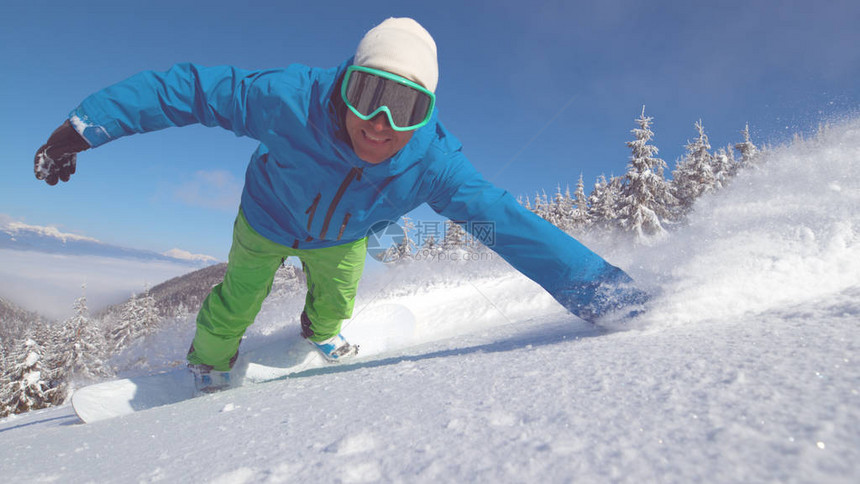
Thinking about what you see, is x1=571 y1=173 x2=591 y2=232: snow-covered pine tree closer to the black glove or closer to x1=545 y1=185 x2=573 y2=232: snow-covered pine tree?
x1=545 y1=185 x2=573 y2=232: snow-covered pine tree

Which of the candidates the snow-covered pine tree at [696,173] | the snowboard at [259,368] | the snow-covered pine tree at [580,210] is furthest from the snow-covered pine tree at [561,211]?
the snowboard at [259,368]

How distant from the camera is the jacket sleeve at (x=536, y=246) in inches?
79.1

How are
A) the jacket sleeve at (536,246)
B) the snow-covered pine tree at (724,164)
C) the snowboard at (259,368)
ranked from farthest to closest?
the snow-covered pine tree at (724,164) < the snowboard at (259,368) < the jacket sleeve at (536,246)

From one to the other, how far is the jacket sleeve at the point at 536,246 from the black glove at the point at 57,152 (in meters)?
2.02

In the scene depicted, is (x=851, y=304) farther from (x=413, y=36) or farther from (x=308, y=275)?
(x=308, y=275)

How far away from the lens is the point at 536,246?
216cm

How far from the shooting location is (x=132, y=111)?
83.4 inches

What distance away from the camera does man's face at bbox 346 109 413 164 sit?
2045 millimetres

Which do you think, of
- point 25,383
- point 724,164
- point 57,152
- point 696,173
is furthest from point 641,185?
→ point 25,383

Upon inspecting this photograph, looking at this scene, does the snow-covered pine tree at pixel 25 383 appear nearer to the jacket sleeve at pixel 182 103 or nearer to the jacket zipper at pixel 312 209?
the jacket sleeve at pixel 182 103

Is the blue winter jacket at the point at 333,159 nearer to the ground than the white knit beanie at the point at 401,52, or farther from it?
nearer to the ground

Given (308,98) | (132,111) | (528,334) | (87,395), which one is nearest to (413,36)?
(308,98)

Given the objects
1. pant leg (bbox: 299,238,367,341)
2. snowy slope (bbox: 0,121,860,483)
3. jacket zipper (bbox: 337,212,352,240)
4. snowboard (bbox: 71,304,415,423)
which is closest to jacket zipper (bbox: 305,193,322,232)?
jacket zipper (bbox: 337,212,352,240)

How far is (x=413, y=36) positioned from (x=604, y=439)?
222 cm
